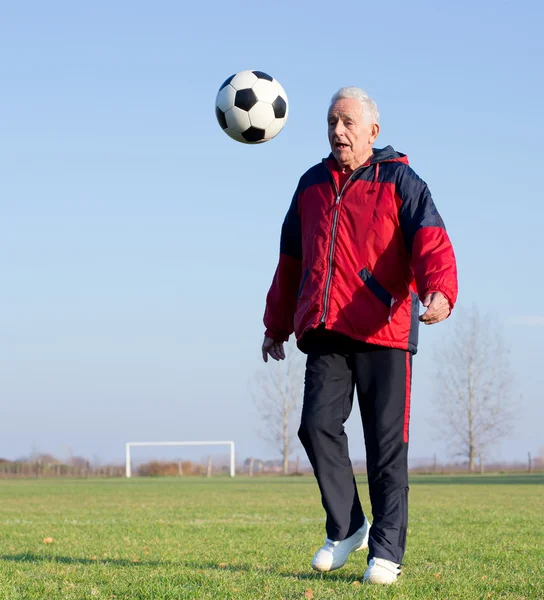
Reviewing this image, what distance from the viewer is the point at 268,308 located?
5.36 metres

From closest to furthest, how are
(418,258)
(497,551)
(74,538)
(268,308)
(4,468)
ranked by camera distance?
(418,258), (268,308), (497,551), (74,538), (4,468)

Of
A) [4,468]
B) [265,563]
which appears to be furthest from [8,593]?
[4,468]

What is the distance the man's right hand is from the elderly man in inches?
18.7

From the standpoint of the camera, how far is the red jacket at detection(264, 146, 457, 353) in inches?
185

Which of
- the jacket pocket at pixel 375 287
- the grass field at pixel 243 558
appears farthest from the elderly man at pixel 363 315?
the grass field at pixel 243 558

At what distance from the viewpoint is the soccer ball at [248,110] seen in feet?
21.2

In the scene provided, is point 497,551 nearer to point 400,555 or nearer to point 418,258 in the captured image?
point 400,555

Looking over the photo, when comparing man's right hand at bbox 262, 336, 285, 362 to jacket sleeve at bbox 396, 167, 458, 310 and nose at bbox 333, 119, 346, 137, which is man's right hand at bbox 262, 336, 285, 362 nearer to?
jacket sleeve at bbox 396, 167, 458, 310

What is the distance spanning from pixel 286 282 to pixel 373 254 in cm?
71

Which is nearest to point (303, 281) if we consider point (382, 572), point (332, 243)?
point (332, 243)

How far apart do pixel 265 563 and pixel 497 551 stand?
1.79m

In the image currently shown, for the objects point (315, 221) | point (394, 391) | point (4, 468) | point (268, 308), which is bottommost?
point (4, 468)

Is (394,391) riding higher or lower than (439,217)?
lower

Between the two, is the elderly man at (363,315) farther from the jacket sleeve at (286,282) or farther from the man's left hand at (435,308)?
the jacket sleeve at (286,282)
